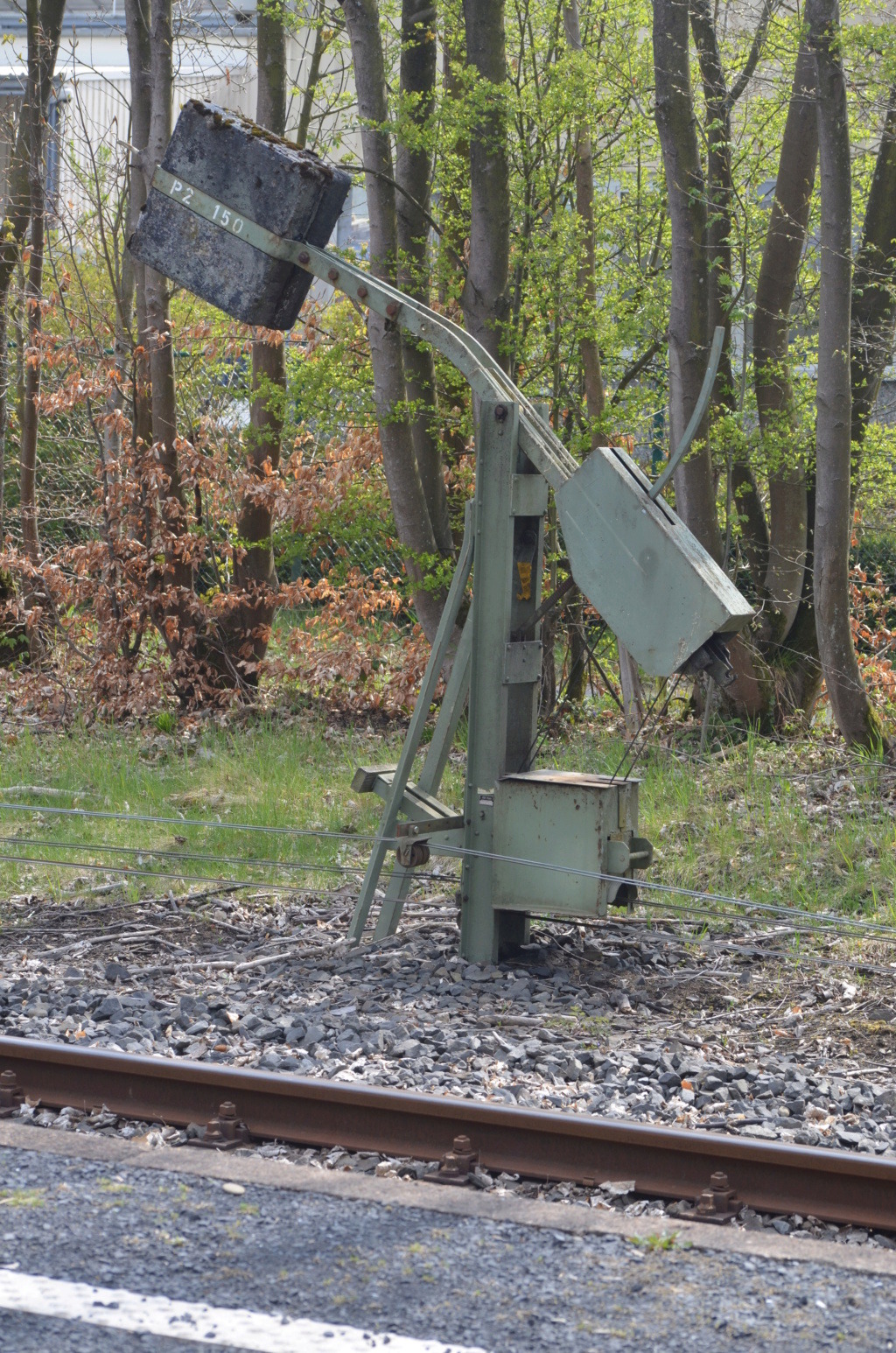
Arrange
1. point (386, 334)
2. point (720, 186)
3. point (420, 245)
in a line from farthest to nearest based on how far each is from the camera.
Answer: point (420, 245) → point (386, 334) → point (720, 186)

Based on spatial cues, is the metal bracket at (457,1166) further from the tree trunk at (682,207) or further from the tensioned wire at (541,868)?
the tree trunk at (682,207)

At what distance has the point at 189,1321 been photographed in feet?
10.7

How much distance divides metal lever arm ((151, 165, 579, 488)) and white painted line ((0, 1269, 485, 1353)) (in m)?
3.82

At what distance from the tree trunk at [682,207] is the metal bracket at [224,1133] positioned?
670cm

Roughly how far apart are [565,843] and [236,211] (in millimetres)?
3154

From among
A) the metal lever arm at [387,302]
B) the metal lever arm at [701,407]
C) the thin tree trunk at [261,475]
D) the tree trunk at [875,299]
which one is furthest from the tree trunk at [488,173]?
the metal lever arm at [701,407]

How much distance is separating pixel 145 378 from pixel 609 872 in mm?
8945

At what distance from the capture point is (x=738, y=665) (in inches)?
439

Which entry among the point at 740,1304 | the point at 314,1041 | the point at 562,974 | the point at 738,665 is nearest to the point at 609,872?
the point at 562,974

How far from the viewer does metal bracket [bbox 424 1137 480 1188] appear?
13.8 feet

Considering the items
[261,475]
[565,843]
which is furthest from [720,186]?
[565,843]

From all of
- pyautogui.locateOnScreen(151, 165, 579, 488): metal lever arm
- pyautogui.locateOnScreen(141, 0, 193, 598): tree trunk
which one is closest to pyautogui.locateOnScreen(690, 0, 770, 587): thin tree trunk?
pyautogui.locateOnScreen(141, 0, 193, 598): tree trunk

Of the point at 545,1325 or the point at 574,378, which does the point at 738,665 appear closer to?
the point at 574,378

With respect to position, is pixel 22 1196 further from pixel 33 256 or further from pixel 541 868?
pixel 33 256
